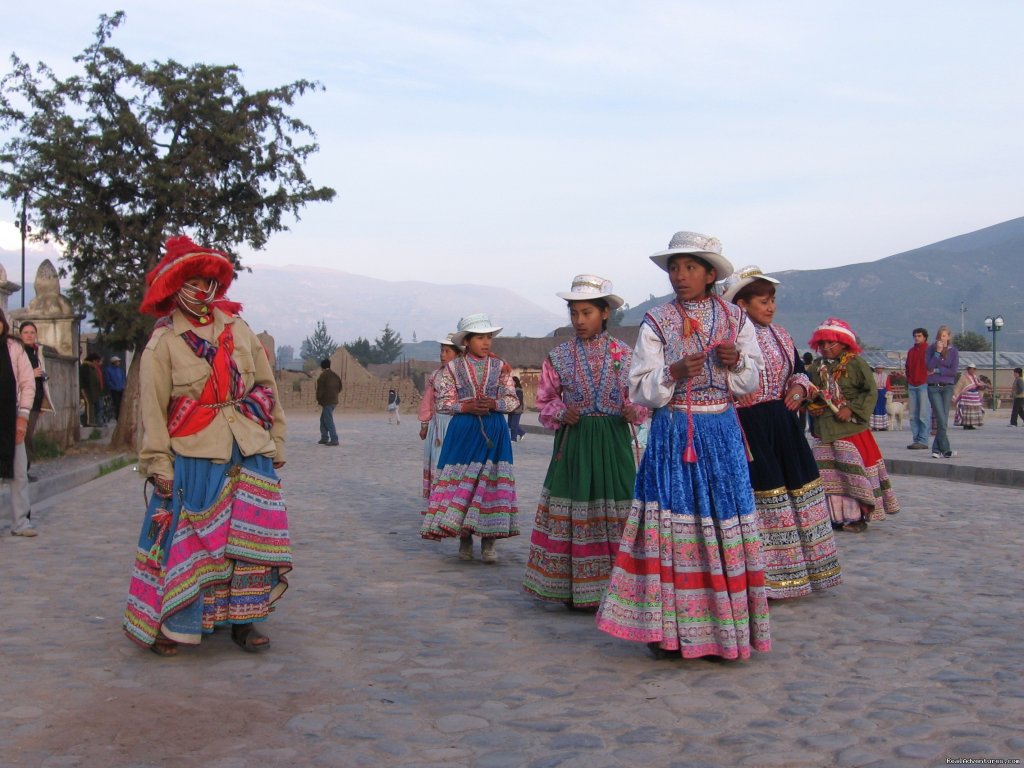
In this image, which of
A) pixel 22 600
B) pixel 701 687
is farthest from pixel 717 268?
pixel 22 600

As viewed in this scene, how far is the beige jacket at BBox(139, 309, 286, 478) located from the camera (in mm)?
5508

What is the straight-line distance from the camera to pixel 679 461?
5.41 m

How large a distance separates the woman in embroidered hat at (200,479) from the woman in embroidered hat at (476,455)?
2.91 meters

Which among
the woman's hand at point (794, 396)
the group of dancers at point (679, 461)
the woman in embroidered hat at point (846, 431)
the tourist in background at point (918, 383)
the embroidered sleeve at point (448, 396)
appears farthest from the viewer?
the tourist in background at point (918, 383)

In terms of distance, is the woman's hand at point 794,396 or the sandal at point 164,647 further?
the woman's hand at point 794,396

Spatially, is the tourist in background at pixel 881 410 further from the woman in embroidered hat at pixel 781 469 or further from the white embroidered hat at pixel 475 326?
the woman in embroidered hat at pixel 781 469

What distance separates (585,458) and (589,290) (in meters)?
1.04

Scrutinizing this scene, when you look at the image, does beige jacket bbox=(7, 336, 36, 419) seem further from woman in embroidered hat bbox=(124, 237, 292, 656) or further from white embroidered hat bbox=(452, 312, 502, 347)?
woman in embroidered hat bbox=(124, 237, 292, 656)

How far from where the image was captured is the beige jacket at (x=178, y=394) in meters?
5.51

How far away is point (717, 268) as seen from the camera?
5594 mm

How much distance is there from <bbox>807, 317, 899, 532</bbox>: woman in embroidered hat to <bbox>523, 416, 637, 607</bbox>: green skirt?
11.7ft

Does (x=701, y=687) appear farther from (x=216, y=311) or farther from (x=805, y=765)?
(x=216, y=311)

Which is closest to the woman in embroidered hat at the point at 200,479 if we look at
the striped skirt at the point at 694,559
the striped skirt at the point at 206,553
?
the striped skirt at the point at 206,553

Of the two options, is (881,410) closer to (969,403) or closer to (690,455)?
(969,403)
